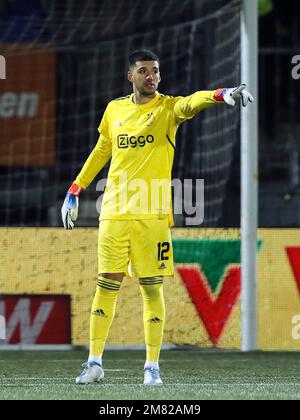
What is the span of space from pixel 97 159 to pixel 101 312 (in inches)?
34.0

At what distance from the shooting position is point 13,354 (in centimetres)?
927

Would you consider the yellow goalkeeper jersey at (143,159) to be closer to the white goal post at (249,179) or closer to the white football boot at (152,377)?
the white football boot at (152,377)

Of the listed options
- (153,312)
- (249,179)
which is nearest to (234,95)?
(153,312)

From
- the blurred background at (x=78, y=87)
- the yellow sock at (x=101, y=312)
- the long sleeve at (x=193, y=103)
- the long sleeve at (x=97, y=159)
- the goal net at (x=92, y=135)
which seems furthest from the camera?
the blurred background at (x=78, y=87)

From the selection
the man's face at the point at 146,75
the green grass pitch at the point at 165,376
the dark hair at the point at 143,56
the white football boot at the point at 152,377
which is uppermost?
the dark hair at the point at 143,56

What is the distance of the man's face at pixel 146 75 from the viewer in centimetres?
675

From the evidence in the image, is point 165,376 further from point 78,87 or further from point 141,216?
point 78,87

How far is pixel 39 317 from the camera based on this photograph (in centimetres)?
980

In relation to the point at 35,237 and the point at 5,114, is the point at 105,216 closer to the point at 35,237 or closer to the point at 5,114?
the point at 35,237

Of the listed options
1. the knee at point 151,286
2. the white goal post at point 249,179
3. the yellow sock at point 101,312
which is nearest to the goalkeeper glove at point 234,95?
the knee at point 151,286

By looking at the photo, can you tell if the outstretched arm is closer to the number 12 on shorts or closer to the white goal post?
the number 12 on shorts

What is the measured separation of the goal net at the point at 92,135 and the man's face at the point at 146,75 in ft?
10.5

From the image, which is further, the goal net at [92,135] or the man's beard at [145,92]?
the goal net at [92,135]

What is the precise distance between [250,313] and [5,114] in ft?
16.0
